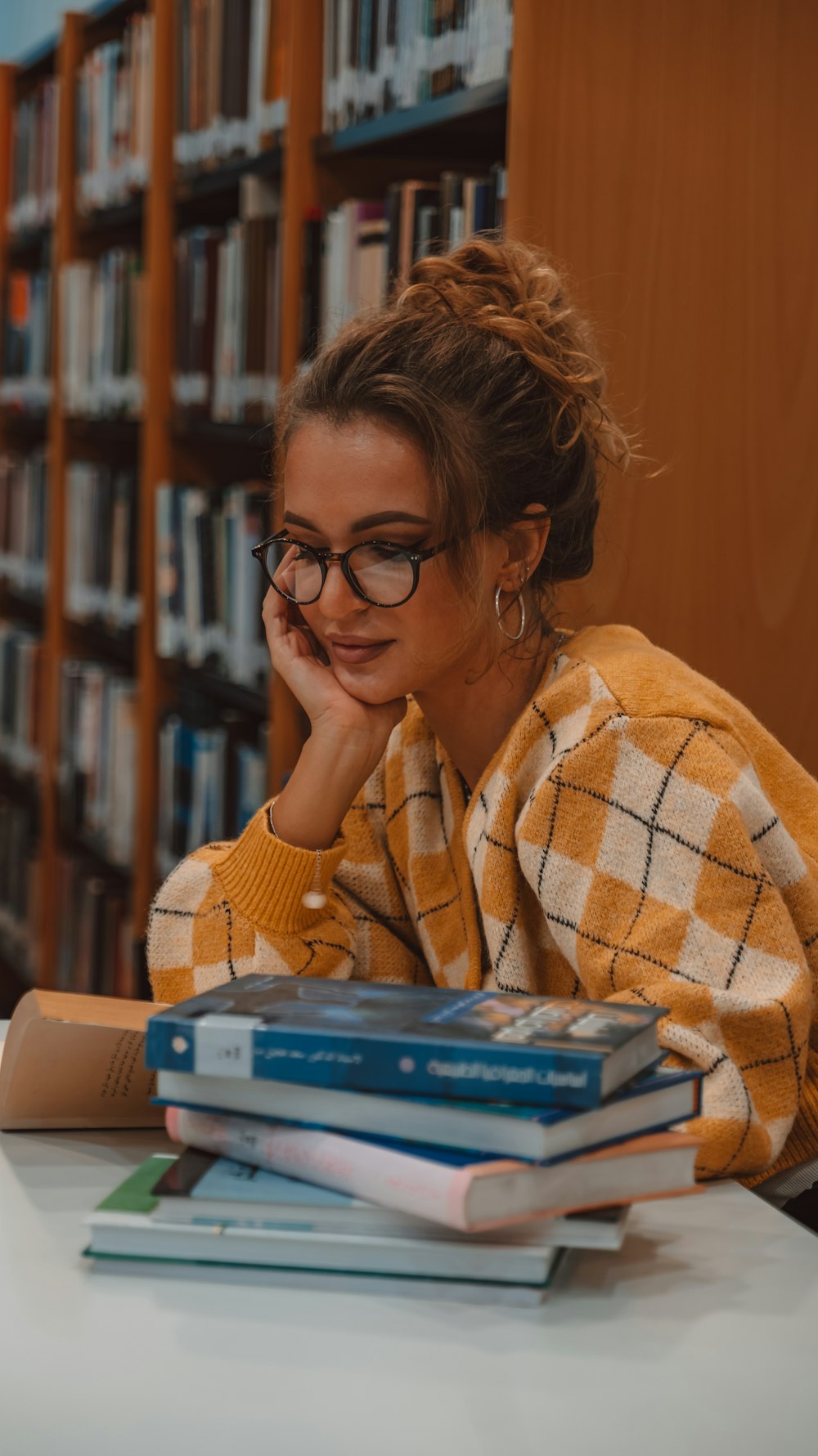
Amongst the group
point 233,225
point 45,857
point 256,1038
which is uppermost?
point 233,225

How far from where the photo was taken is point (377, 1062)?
2.45ft

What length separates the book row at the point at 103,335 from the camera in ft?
10.0

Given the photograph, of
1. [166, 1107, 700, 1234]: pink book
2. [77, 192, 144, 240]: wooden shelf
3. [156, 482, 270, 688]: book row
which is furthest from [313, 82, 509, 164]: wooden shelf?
[166, 1107, 700, 1234]: pink book

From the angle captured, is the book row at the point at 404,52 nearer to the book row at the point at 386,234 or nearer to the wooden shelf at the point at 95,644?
the book row at the point at 386,234

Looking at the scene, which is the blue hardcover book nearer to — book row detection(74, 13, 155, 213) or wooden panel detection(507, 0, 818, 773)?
wooden panel detection(507, 0, 818, 773)

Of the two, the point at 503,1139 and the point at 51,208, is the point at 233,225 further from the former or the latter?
the point at 503,1139

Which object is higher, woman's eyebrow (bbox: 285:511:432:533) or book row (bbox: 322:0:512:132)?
book row (bbox: 322:0:512:132)

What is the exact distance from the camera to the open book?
98 cm

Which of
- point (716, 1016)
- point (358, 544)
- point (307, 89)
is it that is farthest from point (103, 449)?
point (716, 1016)

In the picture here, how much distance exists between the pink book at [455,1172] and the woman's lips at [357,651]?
51 centimetres

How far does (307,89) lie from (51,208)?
1.70 m

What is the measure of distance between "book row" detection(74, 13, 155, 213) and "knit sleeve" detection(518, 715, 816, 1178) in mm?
2250

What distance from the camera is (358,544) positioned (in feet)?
3.82

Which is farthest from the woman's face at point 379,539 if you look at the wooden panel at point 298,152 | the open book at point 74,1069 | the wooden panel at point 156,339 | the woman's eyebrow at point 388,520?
the wooden panel at point 156,339
